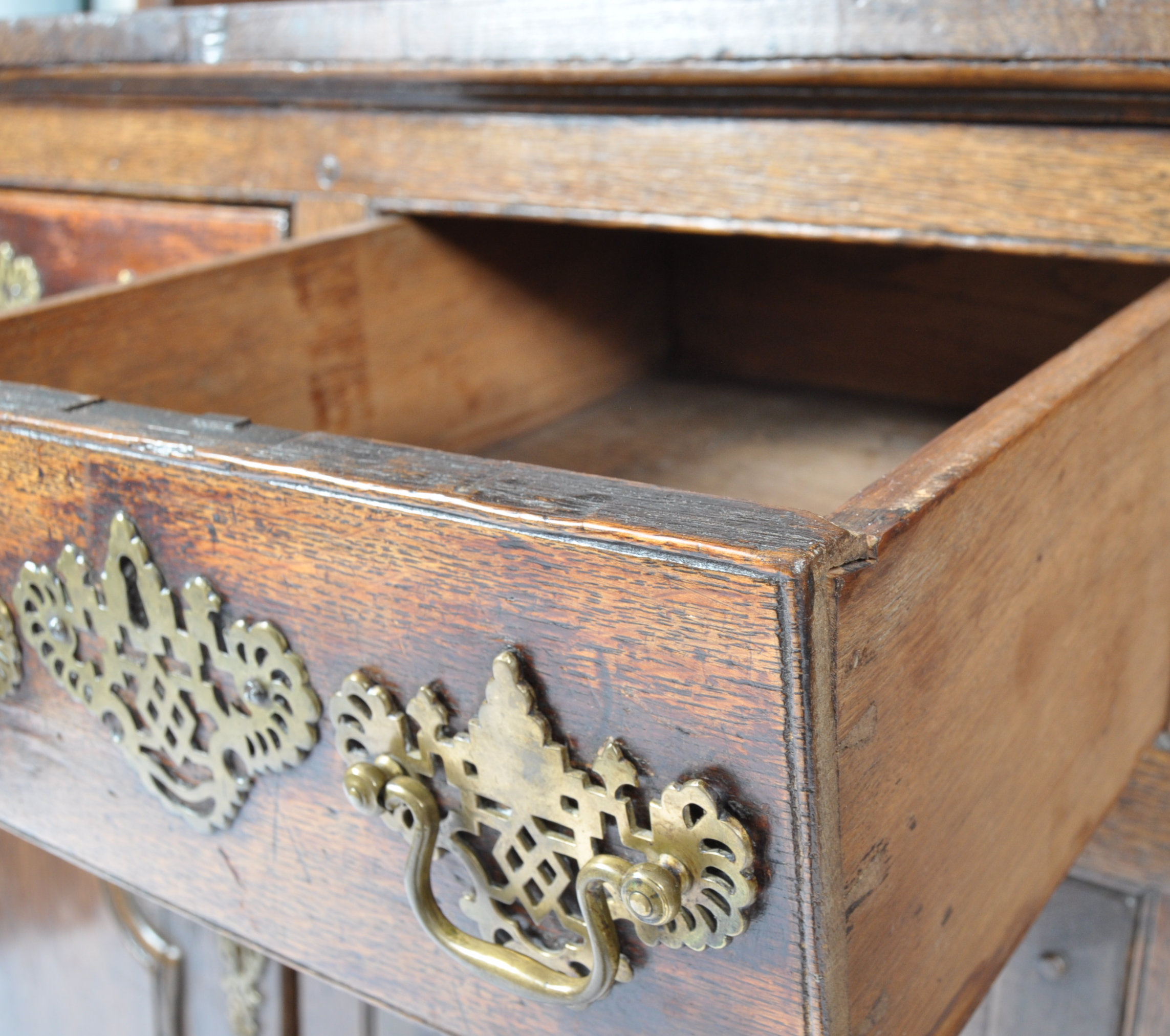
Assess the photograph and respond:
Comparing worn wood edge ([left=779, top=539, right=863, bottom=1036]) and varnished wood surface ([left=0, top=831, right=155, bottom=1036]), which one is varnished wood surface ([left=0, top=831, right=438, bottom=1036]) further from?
worn wood edge ([left=779, top=539, right=863, bottom=1036])

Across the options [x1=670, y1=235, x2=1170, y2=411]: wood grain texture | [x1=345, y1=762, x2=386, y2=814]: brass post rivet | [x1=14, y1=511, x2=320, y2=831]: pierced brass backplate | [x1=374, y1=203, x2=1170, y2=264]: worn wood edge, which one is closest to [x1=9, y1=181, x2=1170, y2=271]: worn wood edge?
[x1=374, y1=203, x2=1170, y2=264]: worn wood edge

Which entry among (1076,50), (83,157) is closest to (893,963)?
(1076,50)

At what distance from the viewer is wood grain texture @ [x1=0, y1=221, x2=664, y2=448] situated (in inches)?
25.5

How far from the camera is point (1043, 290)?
850 millimetres

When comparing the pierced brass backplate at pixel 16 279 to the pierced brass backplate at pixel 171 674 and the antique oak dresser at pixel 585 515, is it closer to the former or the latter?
the antique oak dresser at pixel 585 515

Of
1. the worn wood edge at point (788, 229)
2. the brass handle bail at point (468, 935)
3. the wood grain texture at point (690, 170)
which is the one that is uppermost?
the wood grain texture at point (690, 170)

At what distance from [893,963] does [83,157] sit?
0.89 metres

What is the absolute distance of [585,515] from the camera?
0.34 metres

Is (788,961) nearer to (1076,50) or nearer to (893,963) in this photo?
(893,963)

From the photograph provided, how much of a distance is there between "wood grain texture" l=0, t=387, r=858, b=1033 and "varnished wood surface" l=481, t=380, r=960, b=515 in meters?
0.34

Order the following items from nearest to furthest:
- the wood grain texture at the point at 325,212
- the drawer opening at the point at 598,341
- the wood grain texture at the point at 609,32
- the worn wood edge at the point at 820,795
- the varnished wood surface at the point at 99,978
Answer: the worn wood edge at the point at 820,795 → the wood grain texture at the point at 609,32 → the drawer opening at the point at 598,341 → the wood grain texture at the point at 325,212 → the varnished wood surface at the point at 99,978

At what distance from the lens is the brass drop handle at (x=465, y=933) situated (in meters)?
0.37

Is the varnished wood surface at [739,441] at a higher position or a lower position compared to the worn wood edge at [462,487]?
lower

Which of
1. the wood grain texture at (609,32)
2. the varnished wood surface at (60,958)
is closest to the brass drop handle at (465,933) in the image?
the wood grain texture at (609,32)
